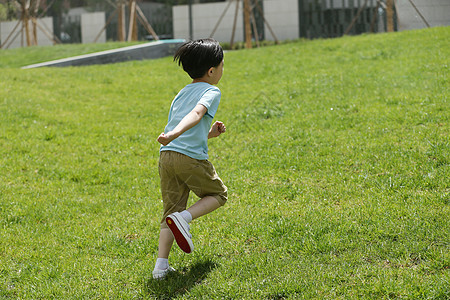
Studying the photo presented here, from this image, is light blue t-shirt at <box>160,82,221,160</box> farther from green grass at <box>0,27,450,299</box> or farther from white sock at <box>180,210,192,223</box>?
green grass at <box>0,27,450,299</box>

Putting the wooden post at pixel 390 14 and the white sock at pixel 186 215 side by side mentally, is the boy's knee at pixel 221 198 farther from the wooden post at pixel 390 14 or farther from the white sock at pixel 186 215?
the wooden post at pixel 390 14

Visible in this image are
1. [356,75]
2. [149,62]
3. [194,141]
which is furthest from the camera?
[149,62]

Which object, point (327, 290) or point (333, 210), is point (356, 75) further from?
point (327, 290)

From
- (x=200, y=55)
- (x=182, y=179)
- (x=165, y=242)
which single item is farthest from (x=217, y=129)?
(x=165, y=242)

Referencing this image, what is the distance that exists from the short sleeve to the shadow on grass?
131cm

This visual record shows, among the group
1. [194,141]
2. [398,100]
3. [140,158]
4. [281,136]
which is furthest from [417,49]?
[194,141]

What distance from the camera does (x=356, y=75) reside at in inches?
460

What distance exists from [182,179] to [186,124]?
57 cm

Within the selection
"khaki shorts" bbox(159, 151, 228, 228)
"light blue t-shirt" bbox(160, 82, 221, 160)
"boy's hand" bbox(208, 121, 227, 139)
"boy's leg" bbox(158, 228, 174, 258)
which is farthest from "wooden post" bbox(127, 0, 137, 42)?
"boy's leg" bbox(158, 228, 174, 258)

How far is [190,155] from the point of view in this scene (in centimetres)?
388

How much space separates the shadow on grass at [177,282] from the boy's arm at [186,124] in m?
1.19

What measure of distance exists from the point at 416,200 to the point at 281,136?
343 centimetres

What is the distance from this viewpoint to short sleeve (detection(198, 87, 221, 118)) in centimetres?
376

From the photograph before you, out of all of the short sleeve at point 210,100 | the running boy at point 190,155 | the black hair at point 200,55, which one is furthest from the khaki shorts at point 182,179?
the black hair at point 200,55
